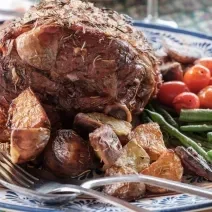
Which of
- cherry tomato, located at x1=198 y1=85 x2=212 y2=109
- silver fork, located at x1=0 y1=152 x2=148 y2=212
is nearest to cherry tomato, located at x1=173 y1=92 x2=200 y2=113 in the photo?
cherry tomato, located at x1=198 y1=85 x2=212 y2=109

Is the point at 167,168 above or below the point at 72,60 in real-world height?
below

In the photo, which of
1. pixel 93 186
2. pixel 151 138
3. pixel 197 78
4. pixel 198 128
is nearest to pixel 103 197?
pixel 93 186

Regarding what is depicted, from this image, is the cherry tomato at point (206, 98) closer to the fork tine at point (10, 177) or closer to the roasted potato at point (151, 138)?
the roasted potato at point (151, 138)

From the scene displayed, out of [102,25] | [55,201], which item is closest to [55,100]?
[102,25]

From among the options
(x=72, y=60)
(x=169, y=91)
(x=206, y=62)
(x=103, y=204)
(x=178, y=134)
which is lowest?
(x=103, y=204)

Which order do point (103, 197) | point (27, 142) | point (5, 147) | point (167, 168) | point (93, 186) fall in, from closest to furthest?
point (103, 197) → point (93, 186) → point (27, 142) → point (167, 168) → point (5, 147)

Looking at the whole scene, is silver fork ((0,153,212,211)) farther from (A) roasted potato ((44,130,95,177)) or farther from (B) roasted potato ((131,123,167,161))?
(B) roasted potato ((131,123,167,161))

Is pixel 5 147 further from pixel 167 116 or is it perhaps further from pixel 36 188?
pixel 167 116
